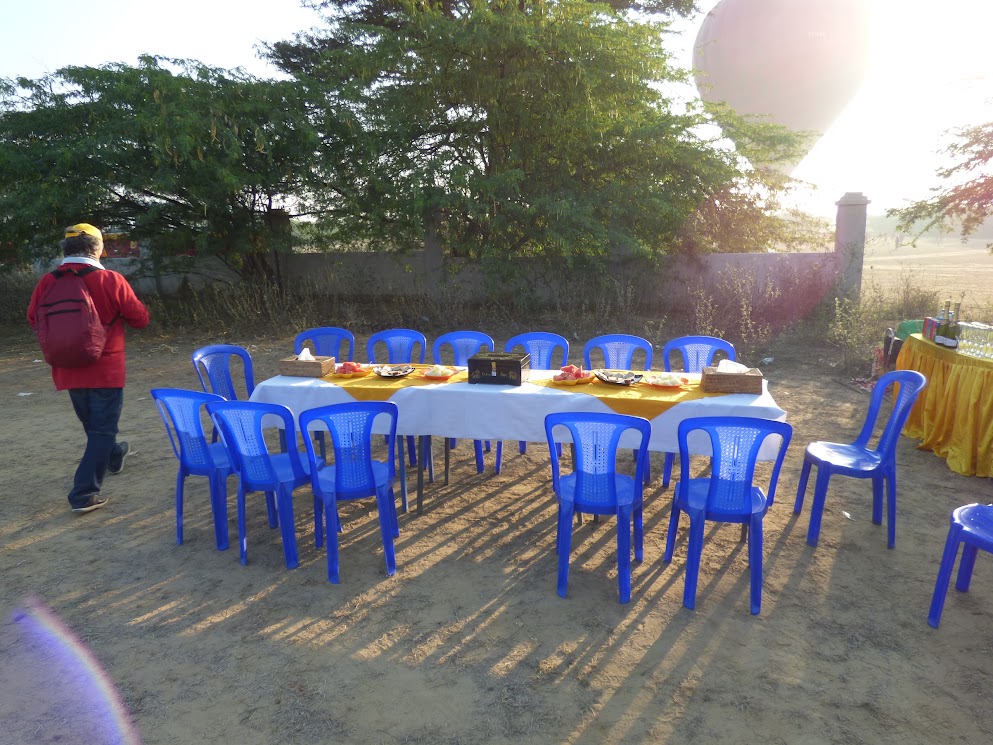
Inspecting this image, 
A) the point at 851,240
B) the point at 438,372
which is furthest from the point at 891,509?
the point at 851,240

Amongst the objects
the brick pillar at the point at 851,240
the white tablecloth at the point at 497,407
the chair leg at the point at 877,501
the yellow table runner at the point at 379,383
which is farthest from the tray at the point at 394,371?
the brick pillar at the point at 851,240

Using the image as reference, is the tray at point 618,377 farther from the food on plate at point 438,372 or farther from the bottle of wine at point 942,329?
the bottle of wine at point 942,329

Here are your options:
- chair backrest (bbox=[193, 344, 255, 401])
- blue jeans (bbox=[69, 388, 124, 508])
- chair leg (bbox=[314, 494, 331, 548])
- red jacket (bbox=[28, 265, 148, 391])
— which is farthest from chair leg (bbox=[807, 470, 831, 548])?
blue jeans (bbox=[69, 388, 124, 508])

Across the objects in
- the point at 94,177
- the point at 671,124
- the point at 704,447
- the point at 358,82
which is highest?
the point at 358,82

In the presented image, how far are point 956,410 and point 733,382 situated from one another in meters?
2.32

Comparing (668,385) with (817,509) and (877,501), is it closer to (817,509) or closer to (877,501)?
(817,509)

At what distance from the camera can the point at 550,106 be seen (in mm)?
10117

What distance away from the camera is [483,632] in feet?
Answer: 9.43

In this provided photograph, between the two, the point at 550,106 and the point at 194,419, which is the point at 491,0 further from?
the point at 194,419

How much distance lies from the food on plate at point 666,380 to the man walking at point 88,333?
3.24m

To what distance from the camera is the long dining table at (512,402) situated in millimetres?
3535

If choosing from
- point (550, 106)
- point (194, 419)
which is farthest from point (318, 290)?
point (194, 419)

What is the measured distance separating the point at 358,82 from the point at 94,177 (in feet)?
14.5

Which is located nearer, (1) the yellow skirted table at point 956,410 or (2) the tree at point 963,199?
(1) the yellow skirted table at point 956,410
